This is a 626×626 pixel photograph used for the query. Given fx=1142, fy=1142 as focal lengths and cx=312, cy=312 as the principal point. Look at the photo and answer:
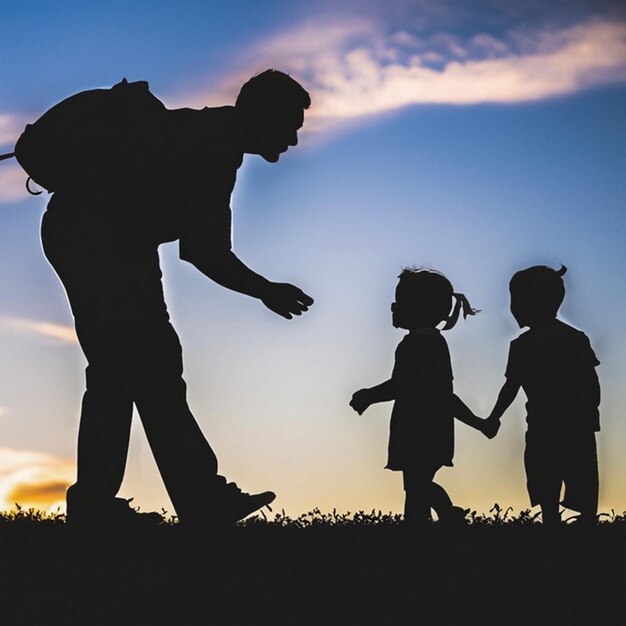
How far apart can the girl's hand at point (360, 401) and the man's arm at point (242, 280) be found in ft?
5.53

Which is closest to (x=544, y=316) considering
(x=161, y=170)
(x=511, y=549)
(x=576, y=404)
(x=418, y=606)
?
(x=576, y=404)

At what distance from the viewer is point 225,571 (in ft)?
18.3

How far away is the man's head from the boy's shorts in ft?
9.75

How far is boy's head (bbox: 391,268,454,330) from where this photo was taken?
822 centimetres

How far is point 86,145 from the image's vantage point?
6.71 m

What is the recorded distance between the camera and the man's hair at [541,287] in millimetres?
8312

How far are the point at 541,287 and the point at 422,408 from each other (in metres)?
1.27

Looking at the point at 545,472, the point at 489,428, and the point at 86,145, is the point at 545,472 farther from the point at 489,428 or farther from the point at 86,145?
the point at 86,145

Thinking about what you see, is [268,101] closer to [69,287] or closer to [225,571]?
[69,287]

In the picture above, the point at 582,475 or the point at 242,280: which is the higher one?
the point at 242,280

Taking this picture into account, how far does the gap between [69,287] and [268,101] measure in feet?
5.32

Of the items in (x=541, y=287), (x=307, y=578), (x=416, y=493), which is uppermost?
(x=541, y=287)

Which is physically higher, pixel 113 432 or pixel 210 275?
pixel 210 275

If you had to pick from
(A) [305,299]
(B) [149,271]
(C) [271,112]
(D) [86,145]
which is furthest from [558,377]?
(D) [86,145]
